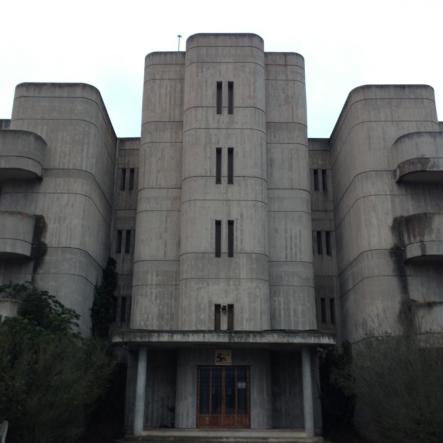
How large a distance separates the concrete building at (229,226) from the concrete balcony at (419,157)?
84 mm

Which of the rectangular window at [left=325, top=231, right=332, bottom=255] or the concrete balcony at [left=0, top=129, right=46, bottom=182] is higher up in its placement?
the concrete balcony at [left=0, top=129, right=46, bottom=182]

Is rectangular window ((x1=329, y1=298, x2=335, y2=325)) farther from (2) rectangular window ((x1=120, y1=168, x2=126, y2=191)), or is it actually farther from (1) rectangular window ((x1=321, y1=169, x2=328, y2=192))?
(2) rectangular window ((x1=120, y1=168, x2=126, y2=191))

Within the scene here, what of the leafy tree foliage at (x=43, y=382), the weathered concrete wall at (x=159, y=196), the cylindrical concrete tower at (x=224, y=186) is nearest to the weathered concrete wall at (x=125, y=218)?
the weathered concrete wall at (x=159, y=196)

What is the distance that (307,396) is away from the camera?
24812mm

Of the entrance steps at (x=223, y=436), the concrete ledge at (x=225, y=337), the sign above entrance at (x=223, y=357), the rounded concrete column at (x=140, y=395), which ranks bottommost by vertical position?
the entrance steps at (x=223, y=436)

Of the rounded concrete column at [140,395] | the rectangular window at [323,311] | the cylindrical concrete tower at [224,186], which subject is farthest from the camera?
the rectangular window at [323,311]

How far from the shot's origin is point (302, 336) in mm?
25234

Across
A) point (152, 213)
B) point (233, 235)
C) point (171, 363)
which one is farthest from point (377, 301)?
point (152, 213)

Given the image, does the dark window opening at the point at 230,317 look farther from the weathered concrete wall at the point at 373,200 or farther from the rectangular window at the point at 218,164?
the rectangular window at the point at 218,164

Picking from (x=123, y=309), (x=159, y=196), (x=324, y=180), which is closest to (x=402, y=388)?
(x=159, y=196)

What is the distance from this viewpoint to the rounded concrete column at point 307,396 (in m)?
24.3

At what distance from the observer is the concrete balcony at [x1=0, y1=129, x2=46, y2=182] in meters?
29.2

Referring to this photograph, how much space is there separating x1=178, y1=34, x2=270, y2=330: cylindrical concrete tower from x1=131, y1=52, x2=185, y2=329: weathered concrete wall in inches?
Answer: 45.7

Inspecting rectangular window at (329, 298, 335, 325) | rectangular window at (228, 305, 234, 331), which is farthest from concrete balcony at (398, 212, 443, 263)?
rectangular window at (228, 305, 234, 331)
